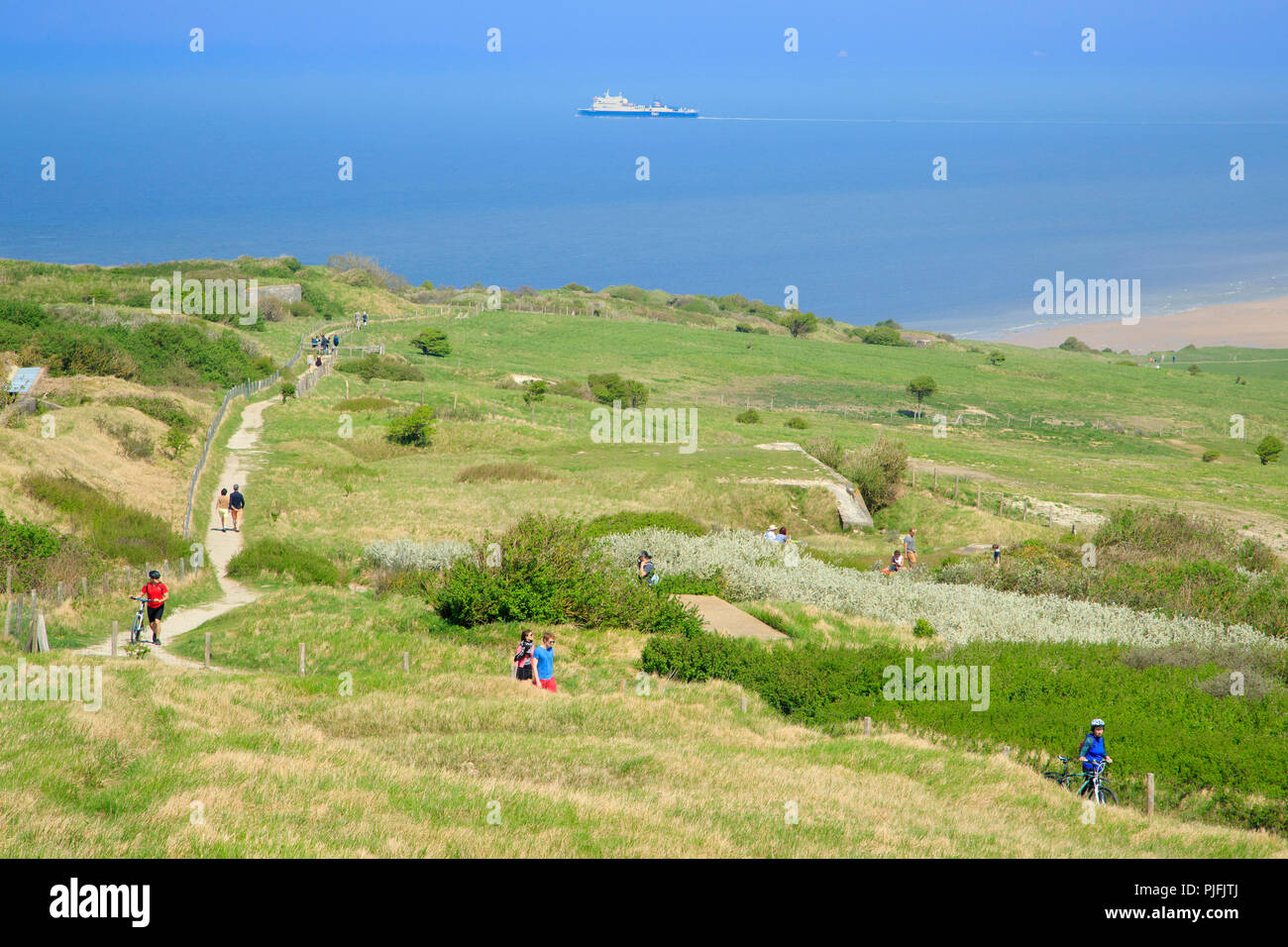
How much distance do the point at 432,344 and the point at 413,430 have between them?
27.2m

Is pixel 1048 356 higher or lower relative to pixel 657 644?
higher

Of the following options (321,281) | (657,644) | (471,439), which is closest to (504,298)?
(321,281)

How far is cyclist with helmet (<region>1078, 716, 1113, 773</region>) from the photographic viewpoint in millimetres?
16312

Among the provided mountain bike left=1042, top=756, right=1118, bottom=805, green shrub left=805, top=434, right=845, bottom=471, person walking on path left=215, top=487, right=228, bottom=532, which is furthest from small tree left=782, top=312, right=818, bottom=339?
mountain bike left=1042, top=756, right=1118, bottom=805

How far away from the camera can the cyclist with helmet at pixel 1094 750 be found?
16312 mm

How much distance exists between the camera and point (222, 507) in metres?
34.4

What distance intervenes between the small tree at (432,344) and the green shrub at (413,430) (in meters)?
25.8

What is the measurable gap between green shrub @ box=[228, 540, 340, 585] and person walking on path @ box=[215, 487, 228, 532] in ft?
10.6

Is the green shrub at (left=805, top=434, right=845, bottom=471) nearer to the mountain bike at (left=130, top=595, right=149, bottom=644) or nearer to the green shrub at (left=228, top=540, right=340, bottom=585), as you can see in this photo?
the green shrub at (left=228, top=540, right=340, bottom=585)

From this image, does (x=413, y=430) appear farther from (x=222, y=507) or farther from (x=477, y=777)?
(x=477, y=777)
